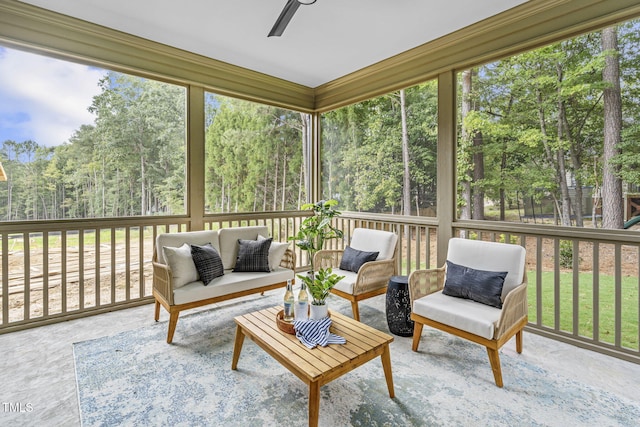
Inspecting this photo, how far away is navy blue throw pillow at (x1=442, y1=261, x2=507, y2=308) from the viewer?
246cm

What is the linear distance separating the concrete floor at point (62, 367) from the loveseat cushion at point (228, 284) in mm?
802

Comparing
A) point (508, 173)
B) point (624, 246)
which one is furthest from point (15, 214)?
point (624, 246)

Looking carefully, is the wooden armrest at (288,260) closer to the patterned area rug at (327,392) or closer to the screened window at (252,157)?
the patterned area rug at (327,392)

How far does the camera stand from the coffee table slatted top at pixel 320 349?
1694 millimetres

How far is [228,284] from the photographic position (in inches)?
121

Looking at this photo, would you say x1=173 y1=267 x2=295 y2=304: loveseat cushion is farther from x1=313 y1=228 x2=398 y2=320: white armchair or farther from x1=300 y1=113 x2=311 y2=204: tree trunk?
x1=300 y1=113 x2=311 y2=204: tree trunk

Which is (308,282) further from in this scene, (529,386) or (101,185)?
(101,185)

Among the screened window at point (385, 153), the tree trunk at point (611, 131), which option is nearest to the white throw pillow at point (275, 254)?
the screened window at point (385, 153)

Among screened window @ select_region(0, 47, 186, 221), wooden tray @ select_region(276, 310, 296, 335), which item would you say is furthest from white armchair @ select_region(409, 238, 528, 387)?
screened window @ select_region(0, 47, 186, 221)

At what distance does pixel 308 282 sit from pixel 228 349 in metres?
1.04

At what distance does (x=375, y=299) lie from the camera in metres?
3.97

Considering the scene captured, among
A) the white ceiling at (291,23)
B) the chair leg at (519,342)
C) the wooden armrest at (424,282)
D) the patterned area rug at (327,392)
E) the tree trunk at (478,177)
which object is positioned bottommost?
the patterned area rug at (327,392)

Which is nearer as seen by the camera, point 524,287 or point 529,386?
point 529,386


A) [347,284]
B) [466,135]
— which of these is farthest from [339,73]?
[347,284]
